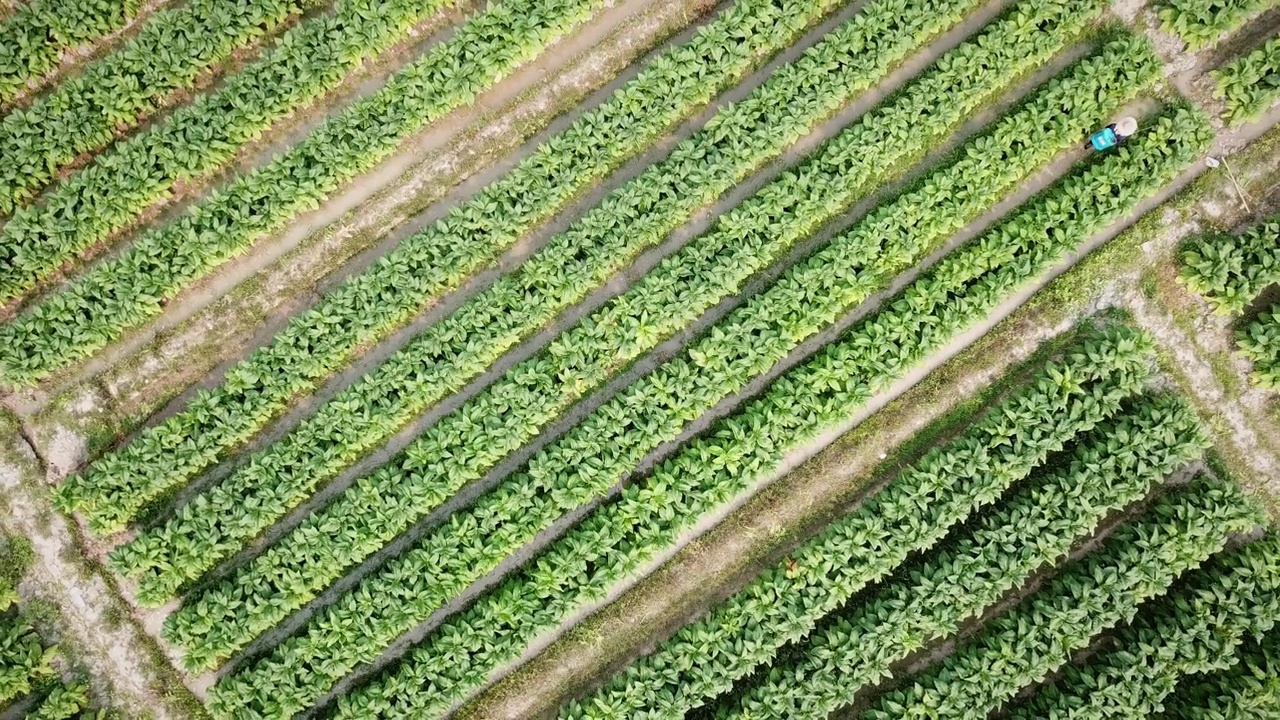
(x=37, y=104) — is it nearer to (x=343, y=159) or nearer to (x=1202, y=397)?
(x=343, y=159)

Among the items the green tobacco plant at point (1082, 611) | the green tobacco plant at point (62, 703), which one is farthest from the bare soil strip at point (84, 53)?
the green tobacco plant at point (1082, 611)

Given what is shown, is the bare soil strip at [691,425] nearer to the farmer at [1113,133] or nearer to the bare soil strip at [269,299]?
the farmer at [1113,133]

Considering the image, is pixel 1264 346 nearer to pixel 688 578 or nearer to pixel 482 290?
pixel 688 578

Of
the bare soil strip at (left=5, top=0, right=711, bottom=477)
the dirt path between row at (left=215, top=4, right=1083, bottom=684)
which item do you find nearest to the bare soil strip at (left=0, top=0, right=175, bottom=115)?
the bare soil strip at (left=5, top=0, right=711, bottom=477)

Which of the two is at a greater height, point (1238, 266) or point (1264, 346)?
point (1238, 266)

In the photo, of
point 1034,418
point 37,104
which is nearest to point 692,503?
point 1034,418

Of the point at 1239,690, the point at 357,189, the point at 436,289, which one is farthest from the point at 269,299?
the point at 1239,690
